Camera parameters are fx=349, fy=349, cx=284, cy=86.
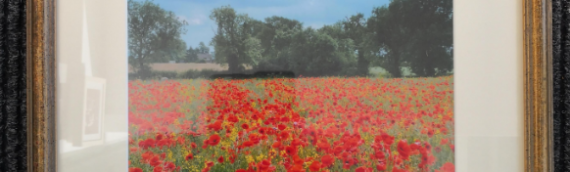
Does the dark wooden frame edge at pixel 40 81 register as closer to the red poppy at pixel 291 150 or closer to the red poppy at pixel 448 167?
the red poppy at pixel 291 150

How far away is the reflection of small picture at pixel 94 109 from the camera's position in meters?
0.97

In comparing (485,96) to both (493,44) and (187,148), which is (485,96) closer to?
(493,44)

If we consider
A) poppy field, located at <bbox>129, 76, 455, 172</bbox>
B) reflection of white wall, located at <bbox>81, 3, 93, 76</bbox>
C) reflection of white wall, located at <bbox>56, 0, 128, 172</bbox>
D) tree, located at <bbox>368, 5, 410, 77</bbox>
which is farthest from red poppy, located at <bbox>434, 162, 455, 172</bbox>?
reflection of white wall, located at <bbox>81, 3, 93, 76</bbox>

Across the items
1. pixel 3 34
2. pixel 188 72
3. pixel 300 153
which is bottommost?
pixel 300 153

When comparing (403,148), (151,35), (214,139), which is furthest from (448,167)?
(151,35)

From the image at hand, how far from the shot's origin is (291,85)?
0.94 metres

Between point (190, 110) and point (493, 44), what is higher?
point (493, 44)

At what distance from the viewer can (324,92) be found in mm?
934

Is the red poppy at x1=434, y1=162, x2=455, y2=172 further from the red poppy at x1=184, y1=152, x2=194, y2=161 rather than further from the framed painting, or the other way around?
the red poppy at x1=184, y1=152, x2=194, y2=161

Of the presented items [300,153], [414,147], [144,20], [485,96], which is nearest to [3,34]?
[144,20]

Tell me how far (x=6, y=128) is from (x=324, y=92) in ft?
2.83

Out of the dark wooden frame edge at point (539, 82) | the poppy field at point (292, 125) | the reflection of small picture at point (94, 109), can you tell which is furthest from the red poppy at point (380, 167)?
the reflection of small picture at point (94, 109)

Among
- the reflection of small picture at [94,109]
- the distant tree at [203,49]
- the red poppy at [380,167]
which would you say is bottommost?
the red poppy at [380,167]

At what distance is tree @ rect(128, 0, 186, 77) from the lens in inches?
Result: 37.3
